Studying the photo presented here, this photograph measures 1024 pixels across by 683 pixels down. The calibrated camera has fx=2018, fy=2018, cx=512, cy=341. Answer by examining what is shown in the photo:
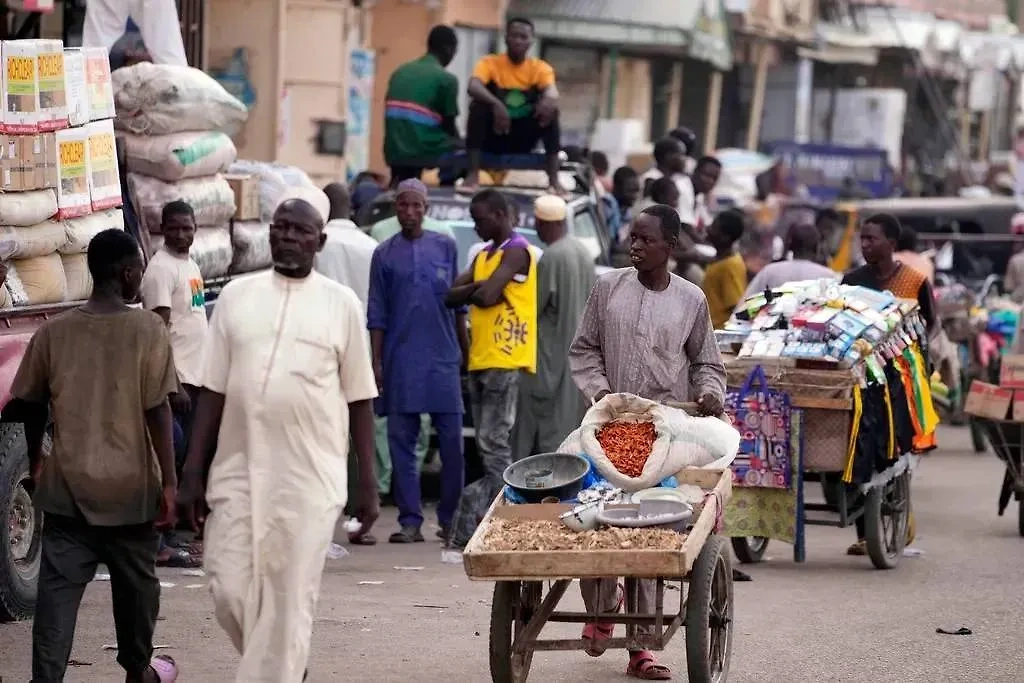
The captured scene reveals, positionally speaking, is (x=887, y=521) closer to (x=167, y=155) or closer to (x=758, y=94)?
(x=167, y=155)

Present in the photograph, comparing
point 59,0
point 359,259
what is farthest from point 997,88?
point 359,259

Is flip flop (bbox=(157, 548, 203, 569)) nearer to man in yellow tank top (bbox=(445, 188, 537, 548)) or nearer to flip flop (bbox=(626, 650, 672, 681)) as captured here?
man in yellow tank top (bbox=(445, 188, 537, 548))

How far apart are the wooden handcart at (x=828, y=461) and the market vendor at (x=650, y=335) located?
2.38 m

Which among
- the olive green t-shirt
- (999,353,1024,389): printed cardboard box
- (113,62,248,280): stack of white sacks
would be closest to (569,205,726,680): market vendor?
the olive green t-shirt

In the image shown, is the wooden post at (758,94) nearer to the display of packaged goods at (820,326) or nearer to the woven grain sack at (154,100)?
the display of packaged goods at (820,326)

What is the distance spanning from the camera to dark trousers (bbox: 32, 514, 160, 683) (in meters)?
6.78

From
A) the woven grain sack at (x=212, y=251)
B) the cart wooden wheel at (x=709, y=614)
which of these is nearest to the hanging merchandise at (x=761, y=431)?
the cart wooden wheel at (x=709, y=614)

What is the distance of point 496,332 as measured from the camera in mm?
11016

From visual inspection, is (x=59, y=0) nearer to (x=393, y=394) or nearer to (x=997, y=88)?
(x=393, y=394)

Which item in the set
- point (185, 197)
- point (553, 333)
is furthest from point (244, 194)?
point (553, 333)

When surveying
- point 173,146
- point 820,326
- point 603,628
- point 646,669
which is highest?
point 173,146

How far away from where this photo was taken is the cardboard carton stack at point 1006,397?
12734mm

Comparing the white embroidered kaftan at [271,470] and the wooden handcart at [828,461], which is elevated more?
the white embroidered kaftan at [271,470]

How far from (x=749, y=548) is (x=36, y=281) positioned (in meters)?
4.37
